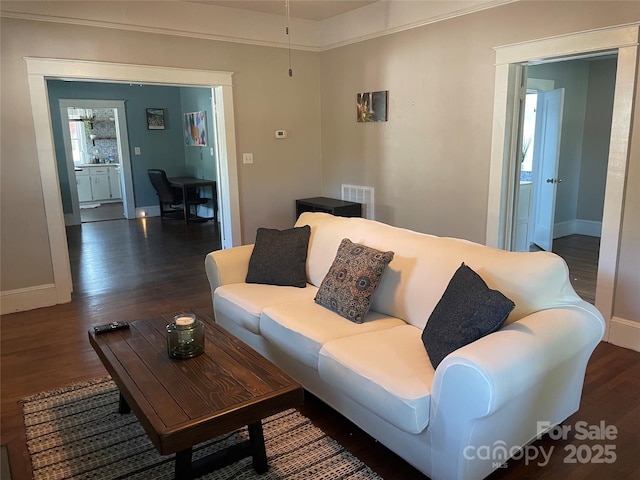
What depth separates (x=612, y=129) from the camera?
3137 mm

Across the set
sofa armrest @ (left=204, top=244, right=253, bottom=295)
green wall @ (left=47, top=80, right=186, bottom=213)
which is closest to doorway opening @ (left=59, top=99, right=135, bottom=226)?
green wall @ (left=47, top=80, right=186, bottom=213)

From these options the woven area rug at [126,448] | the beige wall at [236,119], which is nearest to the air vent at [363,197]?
the beige wall at [236,119]

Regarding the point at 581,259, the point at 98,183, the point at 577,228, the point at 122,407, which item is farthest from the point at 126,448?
the point at 98,183

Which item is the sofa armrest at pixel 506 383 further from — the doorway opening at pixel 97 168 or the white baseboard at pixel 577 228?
the doorway opening at pixel 97 168

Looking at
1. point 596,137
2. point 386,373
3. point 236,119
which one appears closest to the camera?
point 386,373

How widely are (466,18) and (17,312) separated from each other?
4.44m

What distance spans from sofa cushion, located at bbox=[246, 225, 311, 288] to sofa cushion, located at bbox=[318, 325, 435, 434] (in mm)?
992

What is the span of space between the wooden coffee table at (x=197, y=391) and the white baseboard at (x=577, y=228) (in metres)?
5.68

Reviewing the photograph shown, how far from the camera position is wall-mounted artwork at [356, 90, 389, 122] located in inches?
186

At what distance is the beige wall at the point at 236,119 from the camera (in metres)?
3.85

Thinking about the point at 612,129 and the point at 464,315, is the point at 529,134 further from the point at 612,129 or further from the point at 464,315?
the point at 464,315

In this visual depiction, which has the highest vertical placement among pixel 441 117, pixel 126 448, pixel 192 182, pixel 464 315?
pixel 441 117

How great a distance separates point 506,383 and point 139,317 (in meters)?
3.07

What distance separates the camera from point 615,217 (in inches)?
125
